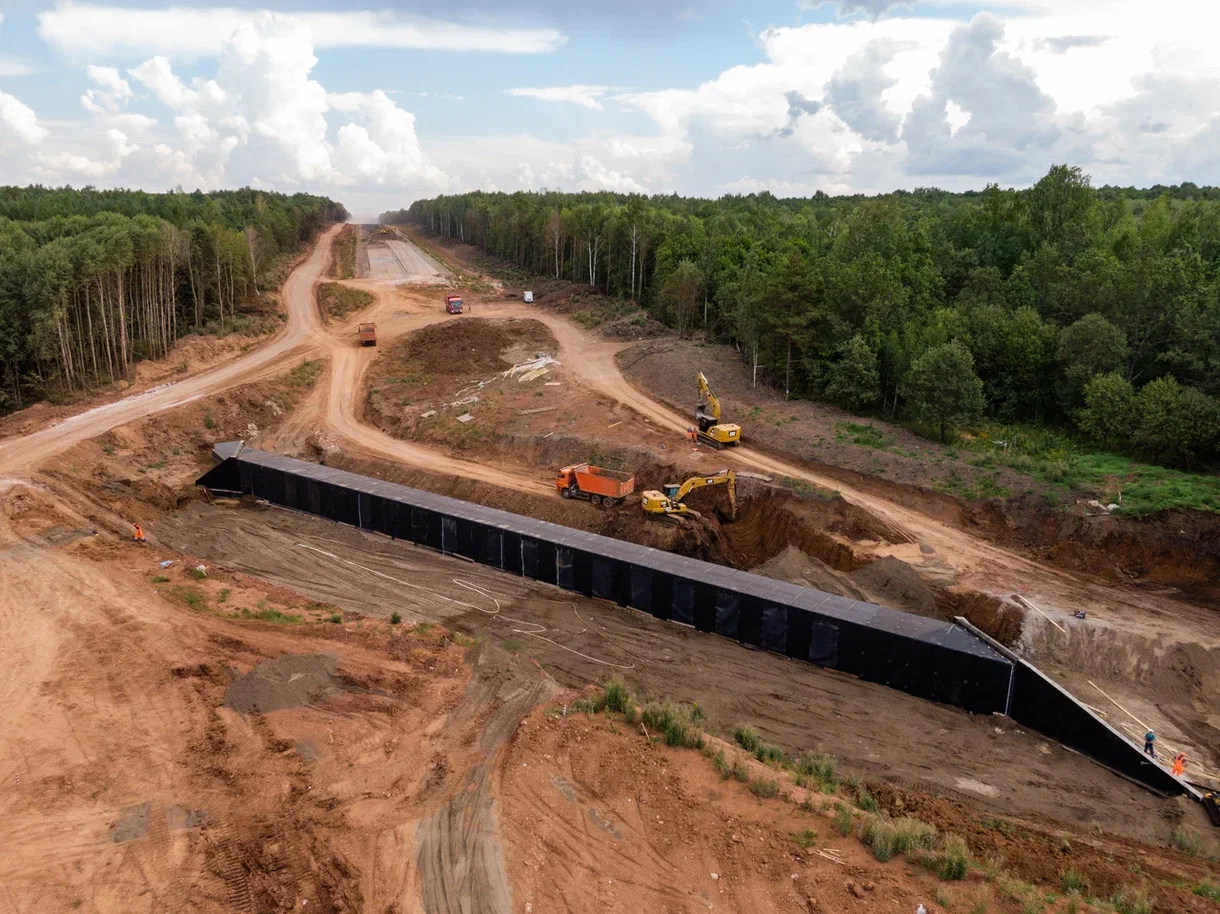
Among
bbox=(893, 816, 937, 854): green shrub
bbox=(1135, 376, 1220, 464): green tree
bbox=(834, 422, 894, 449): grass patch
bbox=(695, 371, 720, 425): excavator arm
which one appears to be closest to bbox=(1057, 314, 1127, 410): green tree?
bbox=(1135, 376, 1220, 464): green tree

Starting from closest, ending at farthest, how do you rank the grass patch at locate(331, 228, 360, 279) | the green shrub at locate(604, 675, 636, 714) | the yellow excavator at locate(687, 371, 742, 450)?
the green shrub at locate(604, 675, 636, 714) → the yellow excavator at locate(687, 371, 742, 450) → the grass patch at locate(331, 228, 360, 279)

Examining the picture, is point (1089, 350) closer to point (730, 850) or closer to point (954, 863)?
point (954, 863)

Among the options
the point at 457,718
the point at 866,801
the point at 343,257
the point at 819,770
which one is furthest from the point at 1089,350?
the point at 343,257

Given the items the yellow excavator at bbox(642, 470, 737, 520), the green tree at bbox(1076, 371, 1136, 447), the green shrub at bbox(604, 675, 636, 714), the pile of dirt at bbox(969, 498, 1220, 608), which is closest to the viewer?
the green shrub at bbox(604, 675, 636, 714)

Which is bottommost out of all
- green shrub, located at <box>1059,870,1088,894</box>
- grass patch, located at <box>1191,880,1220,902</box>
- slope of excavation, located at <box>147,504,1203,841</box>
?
slope of excavation, located at <box>147,504,1203,841</box>

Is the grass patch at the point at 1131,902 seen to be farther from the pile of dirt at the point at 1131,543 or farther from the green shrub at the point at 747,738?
the pile of dirt at the point at 1131,543

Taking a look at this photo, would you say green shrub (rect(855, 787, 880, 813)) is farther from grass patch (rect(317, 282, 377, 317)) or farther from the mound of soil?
grass patch (rect(317, 282, 377, 317))
